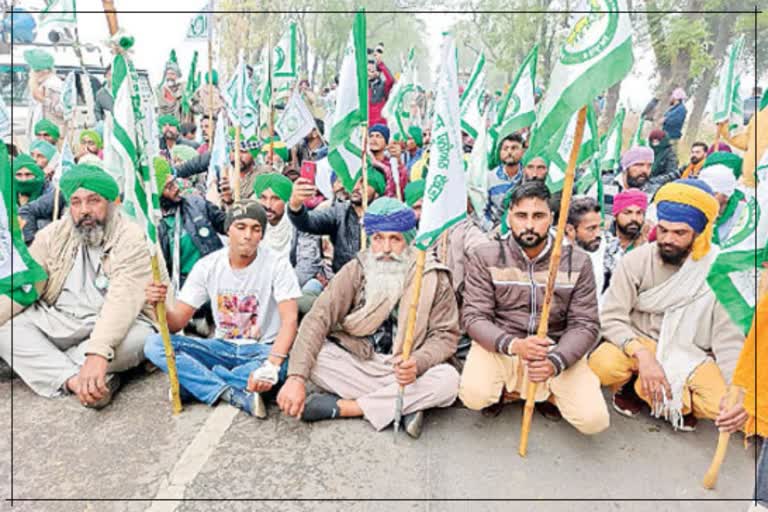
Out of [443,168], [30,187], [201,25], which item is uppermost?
[201,25]

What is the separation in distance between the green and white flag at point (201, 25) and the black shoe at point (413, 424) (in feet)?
17.6

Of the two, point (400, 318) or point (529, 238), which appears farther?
point (400, 318)

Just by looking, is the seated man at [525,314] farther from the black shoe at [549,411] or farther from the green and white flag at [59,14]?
the green and white flag at [59,14]

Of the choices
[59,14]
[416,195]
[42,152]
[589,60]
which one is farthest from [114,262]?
[42,152]

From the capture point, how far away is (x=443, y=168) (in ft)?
9.37

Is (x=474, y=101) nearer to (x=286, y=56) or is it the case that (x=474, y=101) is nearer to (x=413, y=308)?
(x=286, y=56)

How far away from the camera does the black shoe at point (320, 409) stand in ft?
10.4

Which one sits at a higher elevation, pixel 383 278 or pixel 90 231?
pixel 90 231

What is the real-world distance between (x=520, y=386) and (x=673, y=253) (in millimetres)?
1202

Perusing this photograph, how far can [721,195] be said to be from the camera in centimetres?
550

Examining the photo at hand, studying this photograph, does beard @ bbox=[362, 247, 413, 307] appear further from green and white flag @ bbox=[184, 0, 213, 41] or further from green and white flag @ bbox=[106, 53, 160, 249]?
green and white flag @ bbox=[184, 0, 213, 41]

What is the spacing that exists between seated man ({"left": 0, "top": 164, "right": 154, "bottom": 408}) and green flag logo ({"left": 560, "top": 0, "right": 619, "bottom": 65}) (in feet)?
9.08

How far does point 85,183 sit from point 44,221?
2180mm

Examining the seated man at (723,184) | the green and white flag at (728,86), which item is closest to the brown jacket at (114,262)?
the seated man at (723,184)
